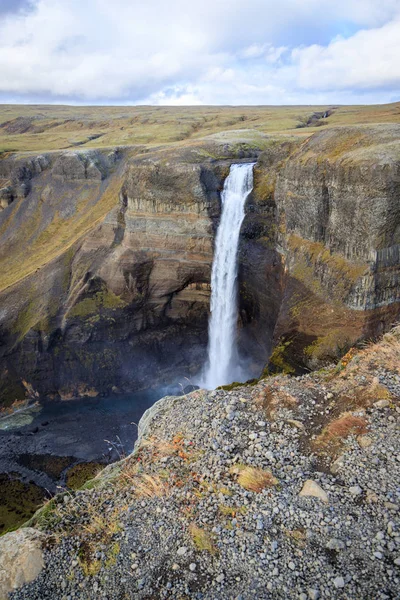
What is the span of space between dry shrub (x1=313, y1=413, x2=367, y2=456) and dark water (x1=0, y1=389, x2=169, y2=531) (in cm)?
1729

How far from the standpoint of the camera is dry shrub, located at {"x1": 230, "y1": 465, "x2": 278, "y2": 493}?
31.5 ft

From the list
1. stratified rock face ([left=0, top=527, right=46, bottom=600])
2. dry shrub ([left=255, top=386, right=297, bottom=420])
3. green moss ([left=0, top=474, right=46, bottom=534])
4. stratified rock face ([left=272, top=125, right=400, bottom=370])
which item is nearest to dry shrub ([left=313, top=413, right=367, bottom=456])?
dry shrub ([left=255, top=386, right=297, bottom=420])

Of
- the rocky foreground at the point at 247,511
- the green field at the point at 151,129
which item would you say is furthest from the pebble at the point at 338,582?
the green field at the point at 151,129

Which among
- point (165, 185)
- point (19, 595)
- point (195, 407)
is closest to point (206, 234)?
point (165, 185)

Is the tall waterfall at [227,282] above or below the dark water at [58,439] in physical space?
above

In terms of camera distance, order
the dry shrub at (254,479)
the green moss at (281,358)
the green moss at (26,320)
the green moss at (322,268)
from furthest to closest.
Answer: the green moss at (26,320) → the green moss at (281,358) → the green moss at (322,268) → the dry shrub at (254,479)

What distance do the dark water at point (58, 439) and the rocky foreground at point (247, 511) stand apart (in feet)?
49.8

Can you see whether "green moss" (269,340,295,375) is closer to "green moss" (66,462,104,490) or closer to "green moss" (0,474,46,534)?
"green moss" (66,462,104,490)

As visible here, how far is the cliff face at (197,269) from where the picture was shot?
70.9 ft

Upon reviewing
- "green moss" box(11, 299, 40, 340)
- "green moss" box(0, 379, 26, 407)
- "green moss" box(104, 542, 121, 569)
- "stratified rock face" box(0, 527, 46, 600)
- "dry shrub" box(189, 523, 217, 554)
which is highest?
"dry shrub" box(189, 523, 217, 554)

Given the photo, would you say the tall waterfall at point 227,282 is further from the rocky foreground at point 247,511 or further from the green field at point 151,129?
the green field at point 151,129

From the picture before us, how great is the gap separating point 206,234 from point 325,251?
1177 centimetres

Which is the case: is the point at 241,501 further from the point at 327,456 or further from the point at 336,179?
the point at 336,179

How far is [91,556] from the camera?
9.28 metres
